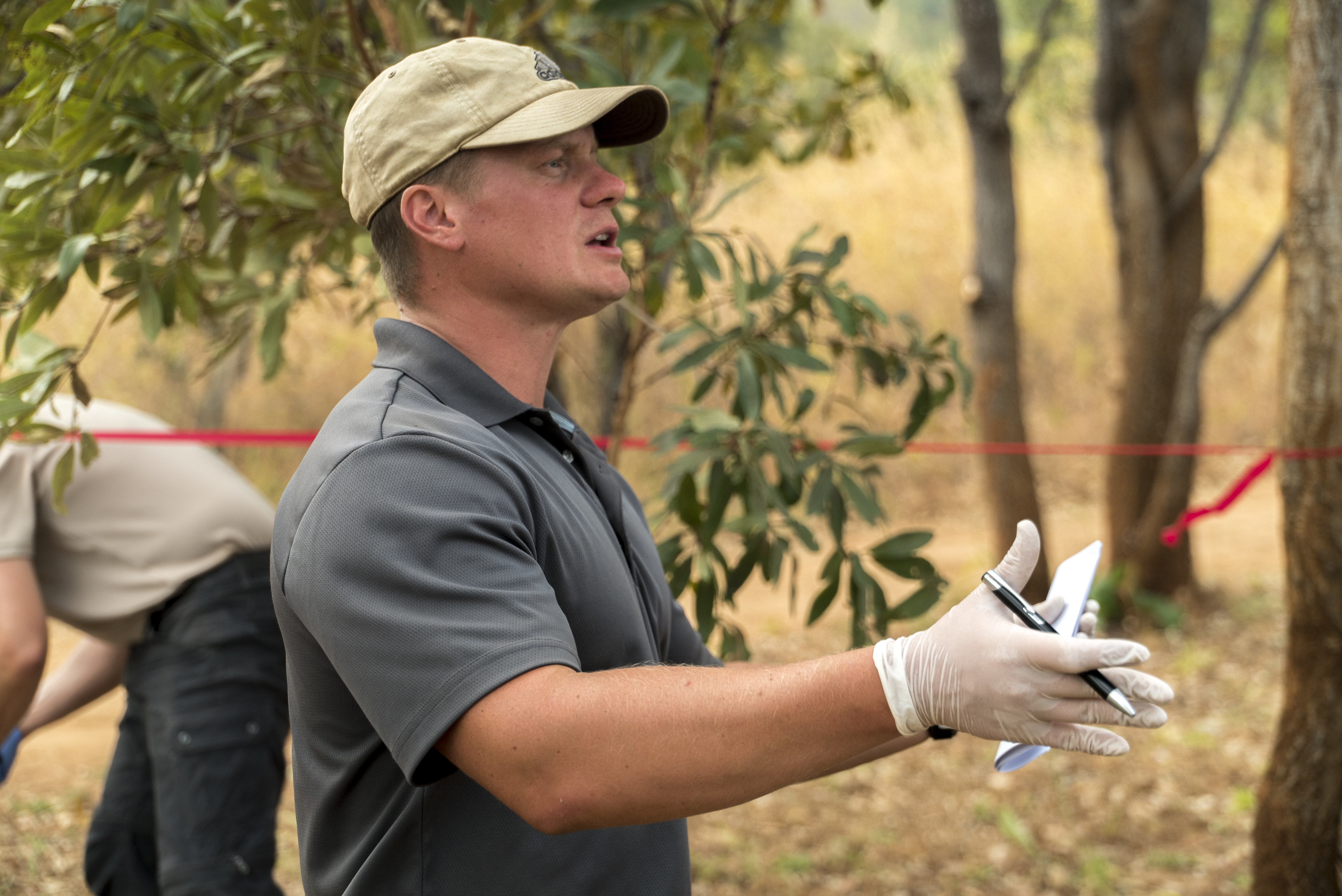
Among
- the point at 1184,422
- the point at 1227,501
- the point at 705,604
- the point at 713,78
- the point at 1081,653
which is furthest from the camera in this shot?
the point at 1184,422

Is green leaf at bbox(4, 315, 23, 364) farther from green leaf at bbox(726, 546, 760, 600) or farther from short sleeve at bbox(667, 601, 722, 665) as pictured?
green leaf at bbox(726, 546, 760, 600)

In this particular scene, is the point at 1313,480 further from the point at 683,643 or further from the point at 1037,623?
the point at 1037,623

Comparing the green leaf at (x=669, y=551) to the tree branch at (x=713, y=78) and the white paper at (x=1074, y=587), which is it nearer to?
the tree branch at (x=713, y=78)

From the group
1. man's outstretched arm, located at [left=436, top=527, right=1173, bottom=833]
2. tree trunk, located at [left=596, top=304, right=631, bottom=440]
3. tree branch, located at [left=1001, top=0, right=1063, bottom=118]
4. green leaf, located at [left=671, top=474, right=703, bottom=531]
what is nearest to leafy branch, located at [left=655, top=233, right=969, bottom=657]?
green leaf, located at [left=671, top=474, right=703, bottom=531]

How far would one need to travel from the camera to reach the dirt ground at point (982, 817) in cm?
328

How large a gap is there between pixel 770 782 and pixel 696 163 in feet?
6.43

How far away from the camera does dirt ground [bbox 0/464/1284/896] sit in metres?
3.28

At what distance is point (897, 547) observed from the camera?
224cm

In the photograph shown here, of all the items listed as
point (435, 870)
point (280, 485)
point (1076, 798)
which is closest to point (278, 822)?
point (1076, 798)

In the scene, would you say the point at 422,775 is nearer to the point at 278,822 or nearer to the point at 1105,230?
the point at 278,822

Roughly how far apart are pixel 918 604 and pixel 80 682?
6.49ft

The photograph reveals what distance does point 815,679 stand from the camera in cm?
106

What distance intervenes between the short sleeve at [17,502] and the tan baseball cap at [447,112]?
1.22m

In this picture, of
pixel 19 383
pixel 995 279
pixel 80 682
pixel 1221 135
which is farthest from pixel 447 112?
pixel 1221 135
